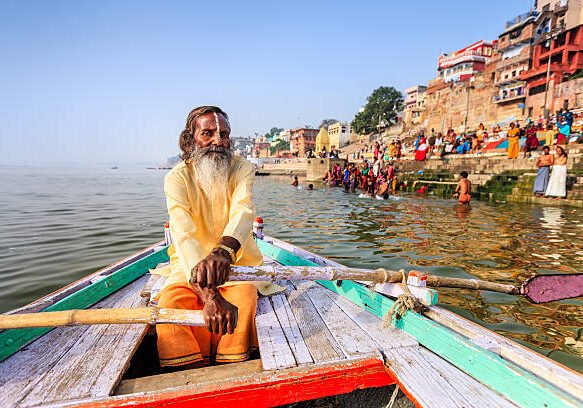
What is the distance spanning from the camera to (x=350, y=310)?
7.68 feet

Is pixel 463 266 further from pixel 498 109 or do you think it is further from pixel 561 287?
pixel 498 109

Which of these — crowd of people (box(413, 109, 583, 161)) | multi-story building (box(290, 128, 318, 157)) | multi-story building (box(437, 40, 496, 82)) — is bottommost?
crowd of people (box(413, 109, 583, 161))

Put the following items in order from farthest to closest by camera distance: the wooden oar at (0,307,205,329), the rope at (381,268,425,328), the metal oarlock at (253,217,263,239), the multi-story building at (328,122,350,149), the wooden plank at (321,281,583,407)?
the multi-story building at (328,122,350,149) → the metal oarlock at (253,217,263,239) → the rope at (381,268,425,328) → the wooden oar at (0,307,205,329) → the wooden plank at (321,281,583,407)

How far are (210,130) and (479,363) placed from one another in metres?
2.21

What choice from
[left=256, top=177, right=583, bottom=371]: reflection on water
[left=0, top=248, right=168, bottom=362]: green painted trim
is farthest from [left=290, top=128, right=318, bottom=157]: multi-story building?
[left=0, top=248, right=168, bottom=362]: green painted trim

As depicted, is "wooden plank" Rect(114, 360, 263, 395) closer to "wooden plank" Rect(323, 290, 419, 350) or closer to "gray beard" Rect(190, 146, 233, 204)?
"wooden plank" Rect(323, 290, 419, 350)

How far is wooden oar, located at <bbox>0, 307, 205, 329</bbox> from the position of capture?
60.1 inches

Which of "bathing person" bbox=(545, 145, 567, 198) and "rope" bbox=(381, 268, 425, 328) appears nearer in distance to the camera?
"rope" bbox=(381, 268, 425, 328)

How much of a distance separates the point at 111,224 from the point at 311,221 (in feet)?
20.1

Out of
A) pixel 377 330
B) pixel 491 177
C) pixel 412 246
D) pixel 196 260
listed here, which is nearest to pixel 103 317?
pixel 196 260

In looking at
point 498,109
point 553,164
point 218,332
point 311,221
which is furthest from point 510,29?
point 218,332

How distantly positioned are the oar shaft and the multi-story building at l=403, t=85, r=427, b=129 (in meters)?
53.3

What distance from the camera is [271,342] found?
183cm

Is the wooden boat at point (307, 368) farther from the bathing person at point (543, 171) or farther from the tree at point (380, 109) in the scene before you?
the tree at point (380, 109)
